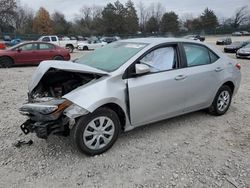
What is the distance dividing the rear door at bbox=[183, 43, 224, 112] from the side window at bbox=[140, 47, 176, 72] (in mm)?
260

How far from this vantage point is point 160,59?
416 centimetres

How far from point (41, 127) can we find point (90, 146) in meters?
0.67

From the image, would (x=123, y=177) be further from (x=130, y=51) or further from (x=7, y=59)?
(x=7, y=59)

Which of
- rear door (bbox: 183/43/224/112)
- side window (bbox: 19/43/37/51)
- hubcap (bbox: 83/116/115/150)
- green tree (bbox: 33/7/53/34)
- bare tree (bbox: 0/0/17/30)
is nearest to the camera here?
hubcap (bbox: 83/116/115/150)

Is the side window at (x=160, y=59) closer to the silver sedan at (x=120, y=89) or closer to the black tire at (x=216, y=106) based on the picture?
the silver sedan at (x=120, y=89)

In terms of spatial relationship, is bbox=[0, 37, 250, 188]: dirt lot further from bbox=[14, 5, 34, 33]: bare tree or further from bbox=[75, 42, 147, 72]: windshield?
bbox=[14, 5, 34, 33]: bare tree

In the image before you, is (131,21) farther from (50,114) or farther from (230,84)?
(50,114)

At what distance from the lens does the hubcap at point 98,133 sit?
3438 mm

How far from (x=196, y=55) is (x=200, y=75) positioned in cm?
38

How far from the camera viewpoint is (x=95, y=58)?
14.6 feet

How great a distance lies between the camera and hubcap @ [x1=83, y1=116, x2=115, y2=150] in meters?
3.44

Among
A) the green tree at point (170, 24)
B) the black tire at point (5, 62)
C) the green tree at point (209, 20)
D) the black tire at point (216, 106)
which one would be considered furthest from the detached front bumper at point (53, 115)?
the green tree at point (209, 20)

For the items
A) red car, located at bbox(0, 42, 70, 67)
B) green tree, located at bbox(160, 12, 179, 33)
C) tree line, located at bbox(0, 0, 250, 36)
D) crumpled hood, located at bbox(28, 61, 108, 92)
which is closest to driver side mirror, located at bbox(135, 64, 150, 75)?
crumpled hood, located at bbox(28, 61, 108, 92)

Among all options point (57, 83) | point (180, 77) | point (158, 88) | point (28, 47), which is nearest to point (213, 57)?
point (180, 77)
